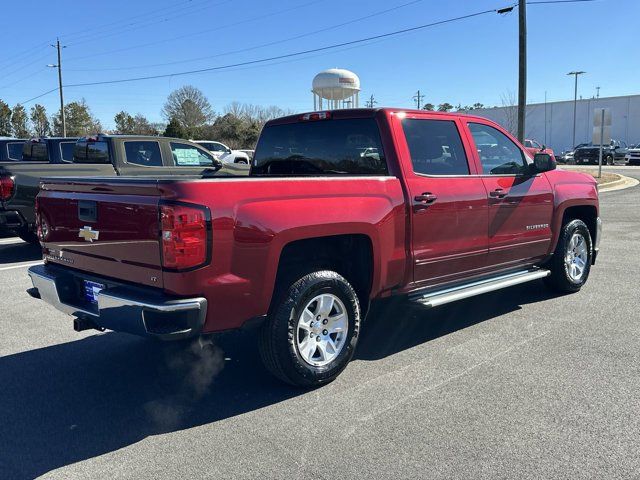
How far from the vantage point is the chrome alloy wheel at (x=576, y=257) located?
6508 mm

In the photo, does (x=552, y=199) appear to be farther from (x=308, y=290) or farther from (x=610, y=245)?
(x=610, y=245)

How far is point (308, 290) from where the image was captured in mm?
Result: 3943

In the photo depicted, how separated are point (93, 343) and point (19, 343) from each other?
0.64 m

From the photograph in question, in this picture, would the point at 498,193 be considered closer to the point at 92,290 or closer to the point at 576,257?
the point at 576,257

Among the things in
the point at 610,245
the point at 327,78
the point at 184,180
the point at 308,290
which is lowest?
the point at 610,245

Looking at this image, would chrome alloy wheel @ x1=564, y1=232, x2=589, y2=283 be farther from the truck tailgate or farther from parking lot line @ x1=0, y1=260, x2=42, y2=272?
parking lot line @ x1=0, y1=260, x2=42, y2=272

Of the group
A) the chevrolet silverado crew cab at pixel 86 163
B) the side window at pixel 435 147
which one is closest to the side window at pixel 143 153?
A: the chevrolet silverado crew cab at pixel 86 163

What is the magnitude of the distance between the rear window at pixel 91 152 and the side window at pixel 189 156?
125 centimetres

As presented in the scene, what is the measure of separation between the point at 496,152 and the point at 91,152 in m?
7.10

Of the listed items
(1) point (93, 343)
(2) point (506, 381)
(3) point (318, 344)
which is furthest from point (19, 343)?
(2) point (506, 381)

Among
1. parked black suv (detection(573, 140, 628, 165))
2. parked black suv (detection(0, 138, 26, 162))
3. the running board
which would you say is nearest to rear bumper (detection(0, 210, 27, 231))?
parked black suv (detection(0, 138, 26, 162))

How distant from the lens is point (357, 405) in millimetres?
3785

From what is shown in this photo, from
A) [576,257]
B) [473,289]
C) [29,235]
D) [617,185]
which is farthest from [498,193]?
[617,185]

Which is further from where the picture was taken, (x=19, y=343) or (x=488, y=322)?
(x=488, y=322)
